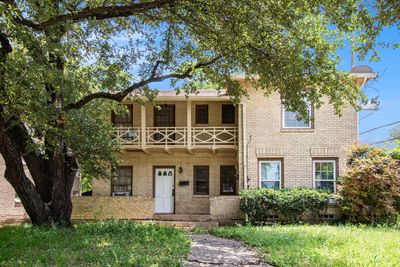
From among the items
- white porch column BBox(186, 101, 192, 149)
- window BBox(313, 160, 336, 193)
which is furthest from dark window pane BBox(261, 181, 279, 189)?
white porch column BBox(186, 101, 192, 149)

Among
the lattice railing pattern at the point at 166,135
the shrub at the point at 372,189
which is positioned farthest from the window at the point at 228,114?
the shrub at the point at 372,189

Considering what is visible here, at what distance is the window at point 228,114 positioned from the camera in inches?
907

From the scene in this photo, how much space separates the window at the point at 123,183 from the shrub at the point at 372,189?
10360 millimetres

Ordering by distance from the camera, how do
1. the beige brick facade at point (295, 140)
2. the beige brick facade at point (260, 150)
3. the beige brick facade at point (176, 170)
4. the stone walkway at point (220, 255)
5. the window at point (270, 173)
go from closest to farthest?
the stone walkway at point (220, 255), the beige brick facade at point (260, 150), the beige brick facade at point (295, 140), the window at point (270, 173), the beige brick facade at point (176, 170)

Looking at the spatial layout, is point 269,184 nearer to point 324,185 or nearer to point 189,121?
point 324,185

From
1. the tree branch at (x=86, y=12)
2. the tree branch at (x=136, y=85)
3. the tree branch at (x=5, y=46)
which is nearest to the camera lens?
the tree branch at (x=86, y=12)

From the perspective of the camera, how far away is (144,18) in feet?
38.3

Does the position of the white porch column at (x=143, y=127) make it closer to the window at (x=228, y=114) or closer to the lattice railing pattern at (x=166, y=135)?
the lattice railing pattern at (x=166, y=135)

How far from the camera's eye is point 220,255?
8.86 metres

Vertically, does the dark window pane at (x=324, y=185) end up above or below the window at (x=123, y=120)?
below

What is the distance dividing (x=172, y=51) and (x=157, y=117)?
376 inches

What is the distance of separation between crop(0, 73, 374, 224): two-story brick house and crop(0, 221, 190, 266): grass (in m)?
8.54

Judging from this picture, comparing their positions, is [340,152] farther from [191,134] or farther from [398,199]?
[191,134]

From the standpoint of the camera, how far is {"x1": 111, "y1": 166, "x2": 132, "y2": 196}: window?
22672mm
